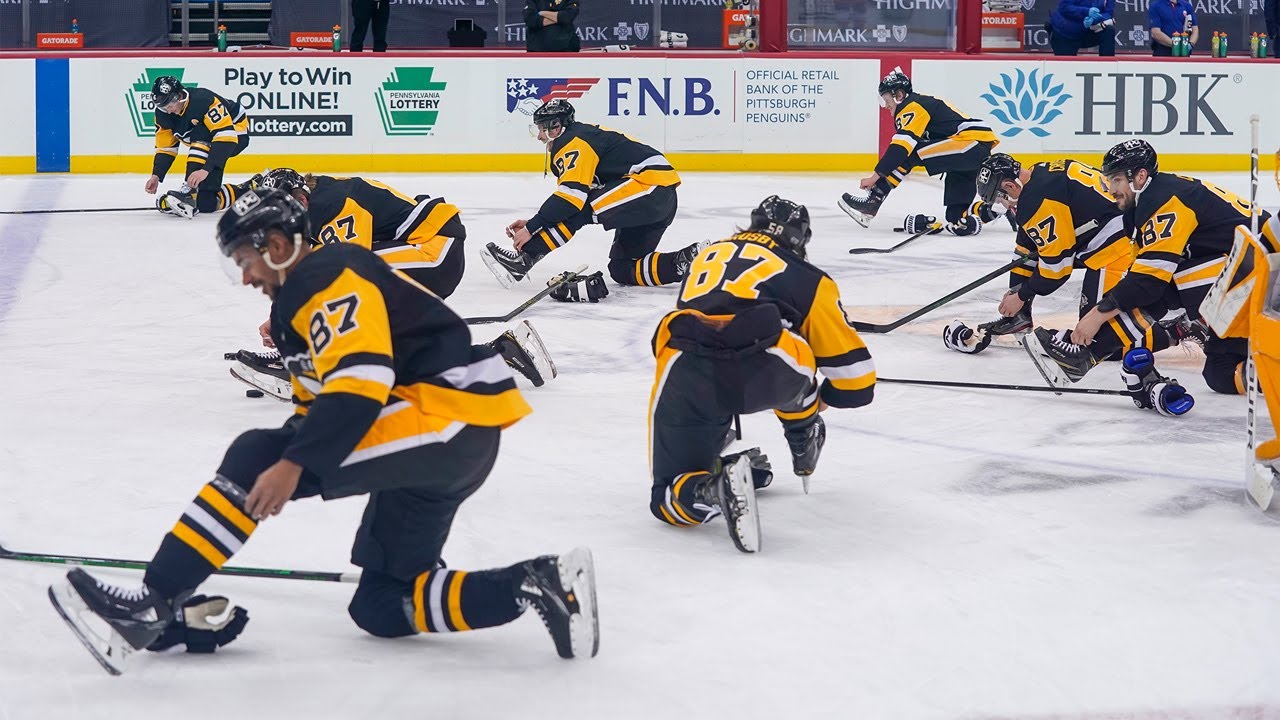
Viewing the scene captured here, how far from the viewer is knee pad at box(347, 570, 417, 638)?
304 cm

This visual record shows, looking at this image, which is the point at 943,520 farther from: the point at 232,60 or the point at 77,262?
the point at 232,60

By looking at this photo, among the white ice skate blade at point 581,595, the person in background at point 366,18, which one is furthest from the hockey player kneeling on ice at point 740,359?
the person in background at point 366,18

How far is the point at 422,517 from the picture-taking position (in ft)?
9.75

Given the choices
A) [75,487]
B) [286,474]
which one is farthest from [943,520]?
[75,487]

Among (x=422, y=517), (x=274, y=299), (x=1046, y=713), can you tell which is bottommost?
(x=1046, y=713)

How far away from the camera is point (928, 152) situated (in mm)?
9430

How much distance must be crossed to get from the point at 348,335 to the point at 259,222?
29cm

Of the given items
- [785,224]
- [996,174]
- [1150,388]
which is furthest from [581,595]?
[996,174]

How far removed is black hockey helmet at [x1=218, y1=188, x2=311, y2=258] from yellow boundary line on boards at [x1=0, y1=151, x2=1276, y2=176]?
9.08 metres

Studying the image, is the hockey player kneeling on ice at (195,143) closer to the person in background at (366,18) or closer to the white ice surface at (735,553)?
the person in background at (366,18)

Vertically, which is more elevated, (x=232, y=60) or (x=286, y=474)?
(x=232, y=60)

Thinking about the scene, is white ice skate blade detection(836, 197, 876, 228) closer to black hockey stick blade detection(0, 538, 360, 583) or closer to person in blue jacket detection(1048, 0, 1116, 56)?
person in blue jacket detection(1048, 0, 1116, 56)

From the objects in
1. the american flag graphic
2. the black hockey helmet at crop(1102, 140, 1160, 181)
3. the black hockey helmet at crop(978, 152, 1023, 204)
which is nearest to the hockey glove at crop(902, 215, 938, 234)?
the black hockey helmet at crop(978, 152, 1023, 204)

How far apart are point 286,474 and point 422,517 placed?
0.38 m
